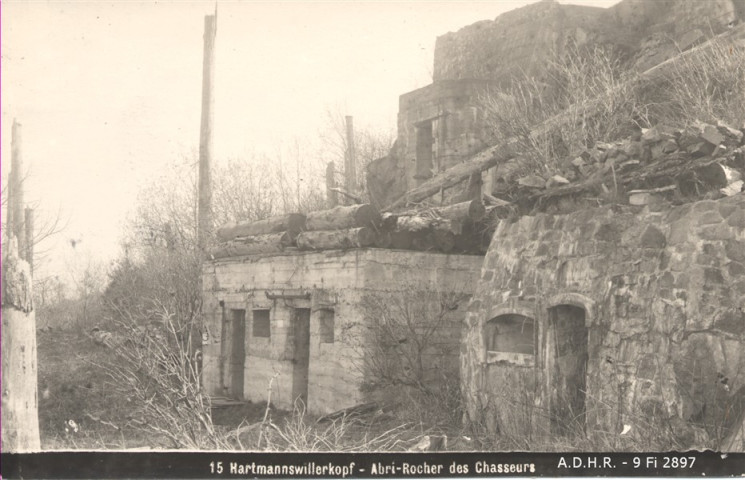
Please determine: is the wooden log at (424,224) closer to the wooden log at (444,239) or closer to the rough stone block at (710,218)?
the wooden log at (444,239)

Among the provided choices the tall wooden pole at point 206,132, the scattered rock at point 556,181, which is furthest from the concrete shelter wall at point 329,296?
the tall wooden pole at point 206,132

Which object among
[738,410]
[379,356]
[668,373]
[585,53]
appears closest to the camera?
[738,410]

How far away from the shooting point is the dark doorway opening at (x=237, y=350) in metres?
17.3

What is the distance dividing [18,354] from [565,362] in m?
6.02

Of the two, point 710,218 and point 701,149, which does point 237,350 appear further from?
point 710,218

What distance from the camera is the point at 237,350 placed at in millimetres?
17531

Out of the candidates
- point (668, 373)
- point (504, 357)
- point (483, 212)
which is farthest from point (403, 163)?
point (668, 373)

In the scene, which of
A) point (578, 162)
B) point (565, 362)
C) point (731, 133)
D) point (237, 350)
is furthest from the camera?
point (237, 350)

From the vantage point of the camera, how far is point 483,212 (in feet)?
45.4

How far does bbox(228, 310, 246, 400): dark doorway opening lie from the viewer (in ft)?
56.7

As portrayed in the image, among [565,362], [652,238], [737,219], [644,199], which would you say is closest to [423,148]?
[565,362]

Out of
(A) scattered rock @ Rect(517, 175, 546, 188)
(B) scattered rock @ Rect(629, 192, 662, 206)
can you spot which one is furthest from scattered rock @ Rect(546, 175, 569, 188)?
(B) scattered rock @ Rect(629, 192, 662, 206)

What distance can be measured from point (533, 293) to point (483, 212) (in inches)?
141

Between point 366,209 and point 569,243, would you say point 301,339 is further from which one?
point 569,243
